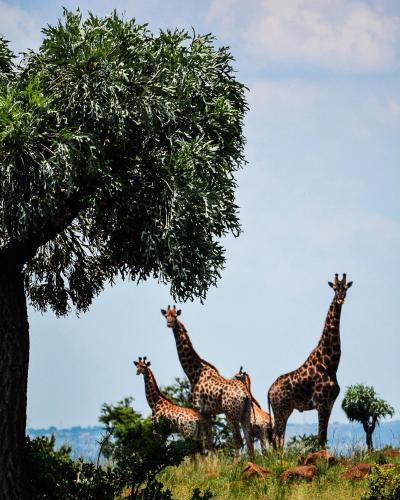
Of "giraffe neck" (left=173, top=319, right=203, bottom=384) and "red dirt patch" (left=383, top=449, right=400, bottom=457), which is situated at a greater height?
"giraffe neck" (left=173, top=319, right=203, bottom=384)

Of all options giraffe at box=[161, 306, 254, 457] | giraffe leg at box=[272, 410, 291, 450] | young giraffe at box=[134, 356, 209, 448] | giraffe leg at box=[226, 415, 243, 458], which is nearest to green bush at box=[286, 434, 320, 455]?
giraffe leg at box=[272, 410, 291, 450]

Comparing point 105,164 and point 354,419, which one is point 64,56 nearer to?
point 105,164

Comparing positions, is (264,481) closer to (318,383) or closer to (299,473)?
(299,473)

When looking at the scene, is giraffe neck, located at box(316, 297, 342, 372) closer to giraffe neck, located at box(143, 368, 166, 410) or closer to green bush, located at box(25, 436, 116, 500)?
giraffe neck, located at box(143, 368, 166, 410)

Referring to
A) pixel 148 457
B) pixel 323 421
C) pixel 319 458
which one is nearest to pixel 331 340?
pixel 323 421

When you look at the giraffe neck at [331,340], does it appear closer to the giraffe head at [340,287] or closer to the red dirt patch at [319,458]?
the giraffe head at [340,287]

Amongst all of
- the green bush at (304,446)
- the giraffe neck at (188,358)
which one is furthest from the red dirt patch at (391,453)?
the giraffe neck at (188,358)

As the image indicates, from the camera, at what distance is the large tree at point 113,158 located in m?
18.7

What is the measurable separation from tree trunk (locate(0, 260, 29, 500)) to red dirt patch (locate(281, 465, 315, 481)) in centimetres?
579

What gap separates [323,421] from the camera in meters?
23.0

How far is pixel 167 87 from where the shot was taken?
19.6 metres

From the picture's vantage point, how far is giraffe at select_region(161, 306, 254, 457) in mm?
23781

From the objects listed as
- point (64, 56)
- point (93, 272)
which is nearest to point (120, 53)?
point (64, 56)

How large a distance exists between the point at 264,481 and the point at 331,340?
14.2 feet
